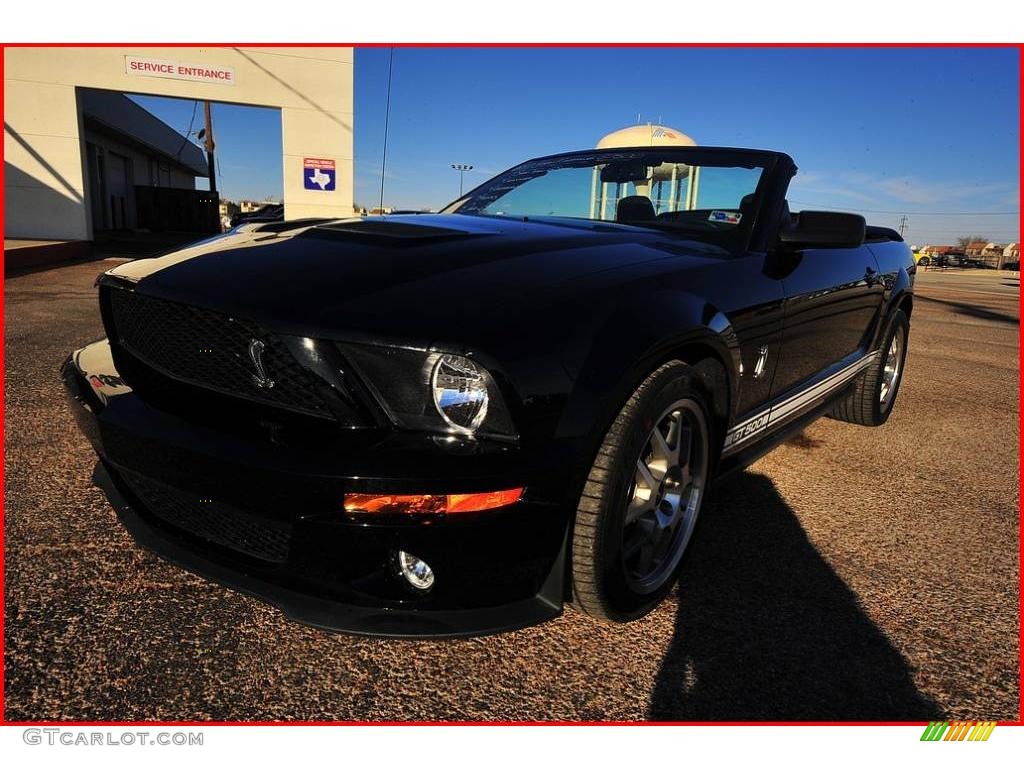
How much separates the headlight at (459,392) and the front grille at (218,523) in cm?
44

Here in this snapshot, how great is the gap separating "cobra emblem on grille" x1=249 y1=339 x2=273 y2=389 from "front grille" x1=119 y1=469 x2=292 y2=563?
296 mm

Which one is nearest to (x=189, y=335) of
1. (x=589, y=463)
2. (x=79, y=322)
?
(x=589, y=463)

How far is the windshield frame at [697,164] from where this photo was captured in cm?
267

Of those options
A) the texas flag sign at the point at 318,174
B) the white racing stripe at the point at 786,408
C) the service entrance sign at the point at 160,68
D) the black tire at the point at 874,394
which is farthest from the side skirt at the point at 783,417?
the service entrance sign at the point at 160,68

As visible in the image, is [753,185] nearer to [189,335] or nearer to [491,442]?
[491,442]

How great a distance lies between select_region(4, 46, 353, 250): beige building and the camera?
43.7ft

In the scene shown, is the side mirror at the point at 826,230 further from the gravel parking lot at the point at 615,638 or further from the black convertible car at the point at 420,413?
the gravel parking lot at the point at 615,638

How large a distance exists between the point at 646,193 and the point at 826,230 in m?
0.84

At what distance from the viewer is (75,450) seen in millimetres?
3012

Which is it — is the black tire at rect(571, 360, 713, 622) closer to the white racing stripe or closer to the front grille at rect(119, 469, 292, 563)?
the white racing stripe

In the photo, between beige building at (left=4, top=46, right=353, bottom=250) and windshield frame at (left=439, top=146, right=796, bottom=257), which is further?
beige building at (left=4, top=46, right=353, bottom=250)

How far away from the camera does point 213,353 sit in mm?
1655

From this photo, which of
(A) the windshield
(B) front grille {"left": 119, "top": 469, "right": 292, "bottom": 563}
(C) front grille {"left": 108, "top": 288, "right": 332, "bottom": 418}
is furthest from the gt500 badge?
(B) front grille {"left": 119, "top": 469, "right": 292, "bottom": 563}

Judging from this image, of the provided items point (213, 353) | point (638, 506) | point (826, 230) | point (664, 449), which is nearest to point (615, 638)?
point (638, 506)
